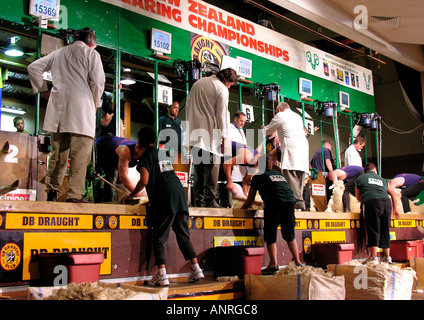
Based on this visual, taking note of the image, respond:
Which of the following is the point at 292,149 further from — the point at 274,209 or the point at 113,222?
the point at 113,222

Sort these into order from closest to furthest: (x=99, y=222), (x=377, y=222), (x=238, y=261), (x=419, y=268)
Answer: (x=99, y=222) < (x=238, y=261) < (x=419, y=268) < (x=377, y=222)

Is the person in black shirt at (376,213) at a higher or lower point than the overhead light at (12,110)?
lower

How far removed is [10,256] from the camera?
327 cm

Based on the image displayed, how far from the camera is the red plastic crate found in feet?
22.6

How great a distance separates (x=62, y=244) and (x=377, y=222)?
14.4 feet

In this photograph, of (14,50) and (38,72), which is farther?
(14,50)

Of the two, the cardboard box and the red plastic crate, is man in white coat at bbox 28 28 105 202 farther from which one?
the red plastic crate

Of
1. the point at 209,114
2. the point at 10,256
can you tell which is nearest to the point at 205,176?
the point at 209,114

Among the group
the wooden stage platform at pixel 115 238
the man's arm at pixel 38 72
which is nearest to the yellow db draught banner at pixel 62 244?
the wooden stage platform at pixel 115 238

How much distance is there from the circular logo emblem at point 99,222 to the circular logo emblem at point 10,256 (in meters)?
0.66

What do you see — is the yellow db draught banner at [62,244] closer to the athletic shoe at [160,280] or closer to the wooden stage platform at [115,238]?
the wooden stage platform at [115,238]

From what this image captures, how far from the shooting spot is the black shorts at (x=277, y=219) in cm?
484
